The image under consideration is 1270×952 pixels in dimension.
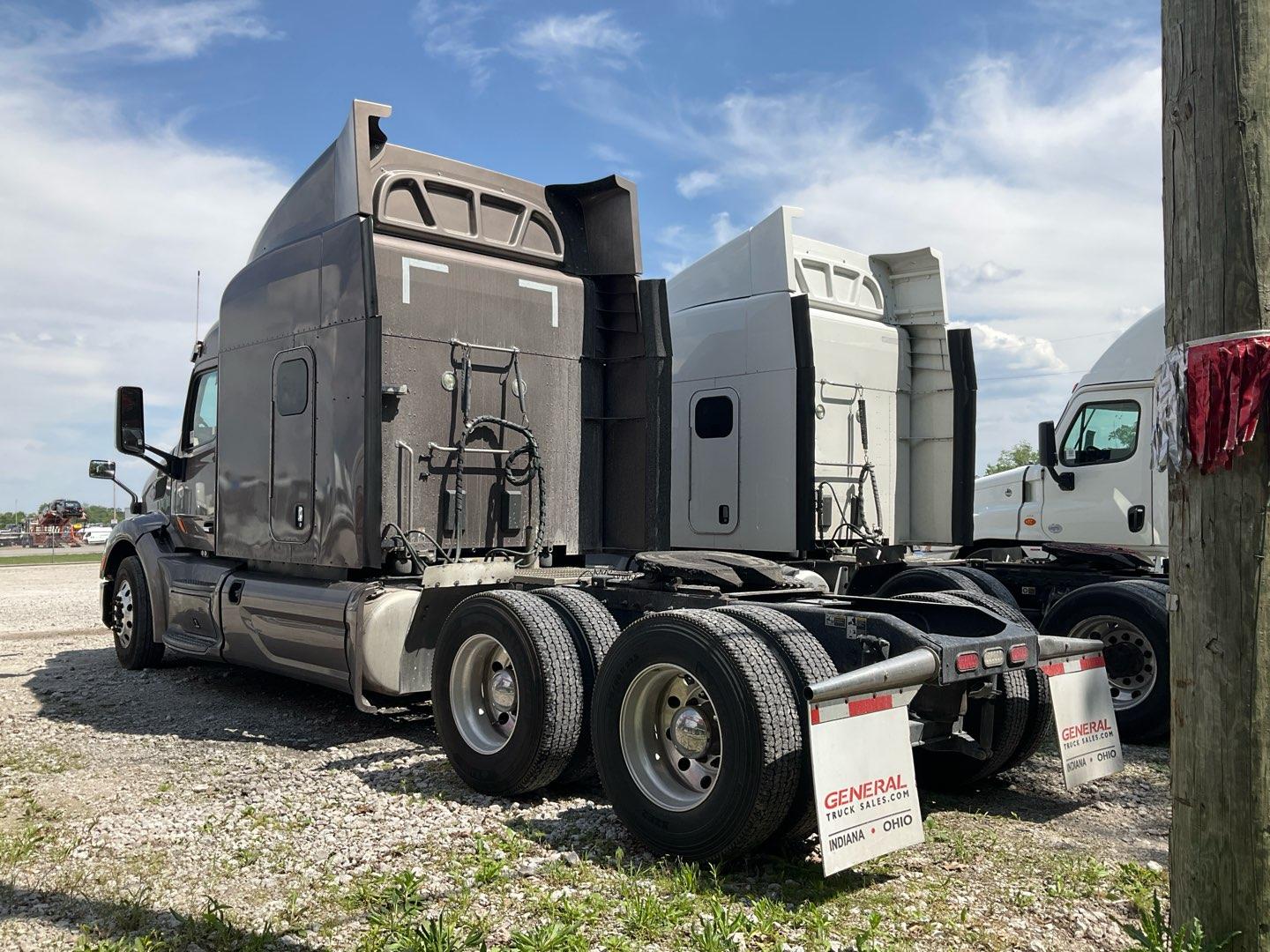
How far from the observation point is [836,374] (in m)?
9.70

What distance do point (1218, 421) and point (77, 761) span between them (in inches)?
243

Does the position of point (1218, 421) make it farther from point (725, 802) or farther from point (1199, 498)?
point (725, 802)

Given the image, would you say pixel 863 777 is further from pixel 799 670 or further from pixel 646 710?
pixel 646 710

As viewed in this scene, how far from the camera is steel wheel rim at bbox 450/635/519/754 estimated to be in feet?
18.5

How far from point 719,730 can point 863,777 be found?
614 mm

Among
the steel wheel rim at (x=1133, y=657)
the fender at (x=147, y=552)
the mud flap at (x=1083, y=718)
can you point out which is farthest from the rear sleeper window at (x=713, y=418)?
the mud flap at (x=1083, y=718)

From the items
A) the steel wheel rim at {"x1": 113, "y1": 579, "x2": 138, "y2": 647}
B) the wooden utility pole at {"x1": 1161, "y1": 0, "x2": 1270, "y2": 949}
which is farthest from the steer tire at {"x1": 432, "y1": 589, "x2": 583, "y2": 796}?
the steel wheel rim at {"x1": 113, "y1": 579, "x2": 138, "y2": 647}

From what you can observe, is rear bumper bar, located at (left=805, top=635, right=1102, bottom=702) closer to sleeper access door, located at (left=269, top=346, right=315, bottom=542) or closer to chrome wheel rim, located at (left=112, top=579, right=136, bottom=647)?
sleeper access door, located at (left=269, top=346, right=315, bottom=542)

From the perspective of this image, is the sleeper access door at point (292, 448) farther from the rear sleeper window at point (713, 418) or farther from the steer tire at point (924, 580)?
the steer tire at point (924, 580)

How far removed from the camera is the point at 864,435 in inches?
388

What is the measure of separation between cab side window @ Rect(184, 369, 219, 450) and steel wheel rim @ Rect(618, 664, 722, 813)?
219 inches

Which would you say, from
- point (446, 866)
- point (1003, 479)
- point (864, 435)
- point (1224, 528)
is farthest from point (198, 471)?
point (1224, 528)

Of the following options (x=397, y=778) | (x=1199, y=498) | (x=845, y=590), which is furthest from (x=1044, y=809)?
(x=845, y=590)

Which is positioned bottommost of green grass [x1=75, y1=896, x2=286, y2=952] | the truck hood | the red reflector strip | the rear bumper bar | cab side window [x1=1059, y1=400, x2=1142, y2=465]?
green grass [x1=75, y1=896, x2=286, y2=952]
